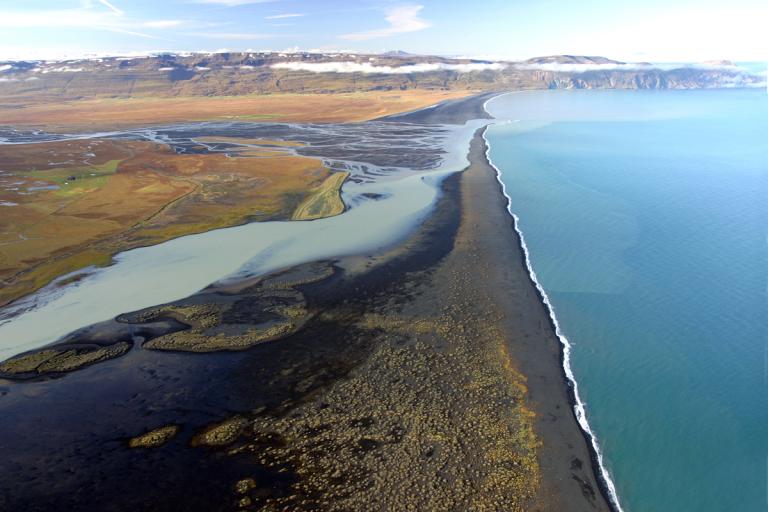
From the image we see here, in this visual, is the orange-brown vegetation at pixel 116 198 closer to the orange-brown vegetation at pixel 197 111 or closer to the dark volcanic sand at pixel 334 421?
the dark volcanic sand at pixel 334 421

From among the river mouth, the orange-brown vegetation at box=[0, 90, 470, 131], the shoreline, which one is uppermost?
the orange-brown vegetation at box=[0, 90, 470, 131]

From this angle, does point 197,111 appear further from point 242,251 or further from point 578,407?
point 578,407

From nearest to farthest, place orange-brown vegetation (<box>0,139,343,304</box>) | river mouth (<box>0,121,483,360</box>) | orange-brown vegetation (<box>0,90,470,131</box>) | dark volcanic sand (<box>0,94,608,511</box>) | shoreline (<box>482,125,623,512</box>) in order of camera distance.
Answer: dark volcanic sand (<box>0,94,608,511</box>) → shoreline (<box>482,125,623,512</box>) → river mouth (<box>0,121,483,360</box>) → orange-brown vegetation (<box>0,139,343,304</box>) → orange-brown vegetation (<box>0,90,470,131</box>)

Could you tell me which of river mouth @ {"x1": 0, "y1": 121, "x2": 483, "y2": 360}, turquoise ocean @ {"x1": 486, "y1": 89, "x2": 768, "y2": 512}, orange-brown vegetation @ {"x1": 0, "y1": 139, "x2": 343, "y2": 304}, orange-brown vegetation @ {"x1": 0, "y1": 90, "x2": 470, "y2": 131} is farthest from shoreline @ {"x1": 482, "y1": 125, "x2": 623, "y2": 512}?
orange-brown vegetation @ {"x1": 0, "y1": 90, "x2": 470, "y2": 131}

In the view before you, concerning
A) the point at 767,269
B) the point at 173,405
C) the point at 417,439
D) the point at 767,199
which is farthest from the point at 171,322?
the point at 767,199

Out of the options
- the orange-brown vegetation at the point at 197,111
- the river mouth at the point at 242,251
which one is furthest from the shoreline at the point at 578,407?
the orange-brown vegetation at the point at 197,111

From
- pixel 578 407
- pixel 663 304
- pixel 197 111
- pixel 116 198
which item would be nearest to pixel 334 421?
pixel 578 407

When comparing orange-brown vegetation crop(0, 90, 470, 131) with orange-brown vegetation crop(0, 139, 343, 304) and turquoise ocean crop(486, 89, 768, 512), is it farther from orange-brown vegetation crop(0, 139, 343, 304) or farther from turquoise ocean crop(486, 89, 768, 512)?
turquoise ocean crop(486, 89, 768, 512)
